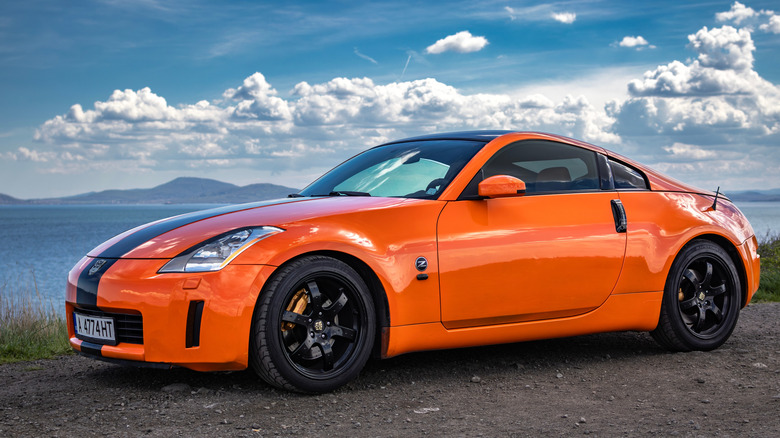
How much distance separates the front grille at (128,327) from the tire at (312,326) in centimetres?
60

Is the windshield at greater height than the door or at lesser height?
greater

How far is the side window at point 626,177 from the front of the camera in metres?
5.38

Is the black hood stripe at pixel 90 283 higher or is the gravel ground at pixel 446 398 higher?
the black hood stripe at pixel 90 283

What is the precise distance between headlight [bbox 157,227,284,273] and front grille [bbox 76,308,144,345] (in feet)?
1.02

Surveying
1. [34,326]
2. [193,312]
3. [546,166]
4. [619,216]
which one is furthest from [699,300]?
[34,326]

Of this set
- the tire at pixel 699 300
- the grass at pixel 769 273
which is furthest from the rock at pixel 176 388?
the grass at pixel 769 273

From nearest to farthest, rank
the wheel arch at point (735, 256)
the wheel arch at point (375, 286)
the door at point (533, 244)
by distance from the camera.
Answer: the wheel arch at point (375, 286) < the door at point (533, 244) < the wheel arch at point (735, 256)

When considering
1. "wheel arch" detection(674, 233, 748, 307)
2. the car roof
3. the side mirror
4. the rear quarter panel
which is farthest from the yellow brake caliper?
"wheel arch" detection(674, 233, 748, 307)

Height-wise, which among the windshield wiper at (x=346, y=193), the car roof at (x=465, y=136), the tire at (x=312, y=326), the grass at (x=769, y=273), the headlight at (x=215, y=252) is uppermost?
the car roof at (x=465, y=136)

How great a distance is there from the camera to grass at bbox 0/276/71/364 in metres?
6.07

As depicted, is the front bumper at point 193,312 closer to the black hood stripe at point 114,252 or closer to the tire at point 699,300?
the black hood stripe at point 114,252

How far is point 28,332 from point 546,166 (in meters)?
4.82

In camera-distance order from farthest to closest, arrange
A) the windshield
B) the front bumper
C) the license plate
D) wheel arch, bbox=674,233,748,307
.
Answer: wheel arch, bbox=674,233,748,307 → the windshield → the license plate → the front bumper

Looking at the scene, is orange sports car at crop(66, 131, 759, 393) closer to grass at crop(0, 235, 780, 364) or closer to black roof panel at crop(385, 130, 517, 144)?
black roof panel at crop(385, 130, 517, 144)
